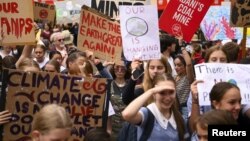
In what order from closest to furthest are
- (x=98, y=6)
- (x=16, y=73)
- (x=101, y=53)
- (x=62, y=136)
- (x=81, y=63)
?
(x=62, y=136)
(x=16, y=73)
(x=81, y=63)
(x=101, y=53)
(x=98, y=6)

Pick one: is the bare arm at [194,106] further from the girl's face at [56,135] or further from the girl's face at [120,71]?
the girl's face at [120,71]

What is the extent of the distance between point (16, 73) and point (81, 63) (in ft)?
6.32

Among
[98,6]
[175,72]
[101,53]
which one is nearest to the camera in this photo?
[101,53]

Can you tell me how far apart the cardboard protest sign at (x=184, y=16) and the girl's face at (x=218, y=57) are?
2.28 meters

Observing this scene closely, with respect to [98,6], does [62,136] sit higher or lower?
lower

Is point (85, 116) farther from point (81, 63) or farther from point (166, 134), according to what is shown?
point (81, 63)

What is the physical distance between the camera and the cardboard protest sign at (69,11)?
1403 centimetres

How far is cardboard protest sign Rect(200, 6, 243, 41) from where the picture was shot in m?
13.7

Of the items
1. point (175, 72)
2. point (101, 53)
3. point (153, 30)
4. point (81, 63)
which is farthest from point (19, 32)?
point (175, 72)

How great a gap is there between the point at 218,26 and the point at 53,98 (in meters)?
8.54

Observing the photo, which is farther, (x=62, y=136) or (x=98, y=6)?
(x=98, y=6)

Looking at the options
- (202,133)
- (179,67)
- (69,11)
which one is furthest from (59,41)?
→ (202,133)

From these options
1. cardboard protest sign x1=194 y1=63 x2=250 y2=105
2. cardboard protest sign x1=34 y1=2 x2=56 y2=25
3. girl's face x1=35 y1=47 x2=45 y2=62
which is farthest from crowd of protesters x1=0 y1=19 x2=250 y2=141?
cardboard protest sign x1=34 y1=2 x2=56 y2=25

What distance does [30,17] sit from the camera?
291 inches
